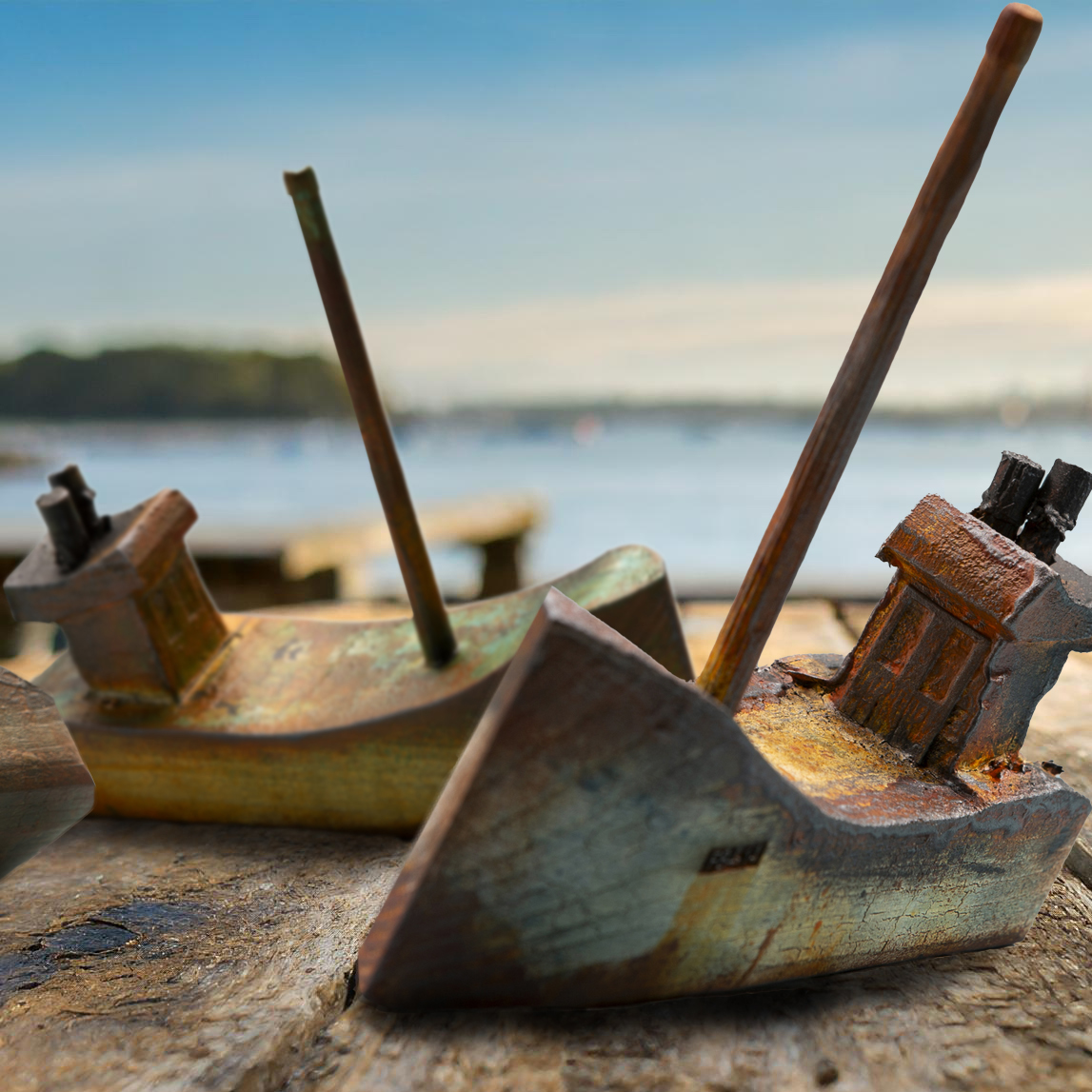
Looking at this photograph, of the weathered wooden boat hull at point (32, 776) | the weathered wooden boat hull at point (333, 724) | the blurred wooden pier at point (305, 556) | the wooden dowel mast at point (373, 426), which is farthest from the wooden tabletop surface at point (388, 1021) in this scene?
the blurred wooden pier at point (305, 556)

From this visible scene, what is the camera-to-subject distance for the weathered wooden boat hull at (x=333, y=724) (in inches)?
67.2

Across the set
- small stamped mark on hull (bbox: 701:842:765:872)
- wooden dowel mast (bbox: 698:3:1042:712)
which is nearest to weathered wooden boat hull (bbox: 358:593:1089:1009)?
small stamped mark on hull (bbox: 701:842:765:872)

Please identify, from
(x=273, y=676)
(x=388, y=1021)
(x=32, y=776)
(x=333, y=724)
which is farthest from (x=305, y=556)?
(x=388, y=1021)

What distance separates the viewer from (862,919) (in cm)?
110

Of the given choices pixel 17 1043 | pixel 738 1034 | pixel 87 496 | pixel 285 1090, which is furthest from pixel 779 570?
pixel 87 496

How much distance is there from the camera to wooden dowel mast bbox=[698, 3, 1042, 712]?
95 centimetres

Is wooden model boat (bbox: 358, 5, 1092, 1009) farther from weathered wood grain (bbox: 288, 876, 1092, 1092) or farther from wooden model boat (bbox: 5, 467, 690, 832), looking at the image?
wooden model boat (bbox: 5, 467, 690, 832)

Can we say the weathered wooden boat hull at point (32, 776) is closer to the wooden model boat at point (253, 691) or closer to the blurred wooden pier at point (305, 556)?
the wooden model boat at point (253, 691)

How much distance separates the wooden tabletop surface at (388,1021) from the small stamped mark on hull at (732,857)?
192mm

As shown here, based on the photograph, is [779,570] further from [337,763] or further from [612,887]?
[337,763]

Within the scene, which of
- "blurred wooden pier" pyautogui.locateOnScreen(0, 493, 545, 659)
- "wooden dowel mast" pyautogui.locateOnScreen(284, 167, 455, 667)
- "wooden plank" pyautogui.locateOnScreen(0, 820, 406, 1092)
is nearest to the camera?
"wooden plank" pyautogui.locateOnScreen(0, 820, 406, 1092)

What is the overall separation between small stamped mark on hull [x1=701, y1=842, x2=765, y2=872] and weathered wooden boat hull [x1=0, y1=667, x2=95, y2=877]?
888 mm

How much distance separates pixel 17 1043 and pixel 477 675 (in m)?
0.87

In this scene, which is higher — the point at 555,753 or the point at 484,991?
the point at 555,753
